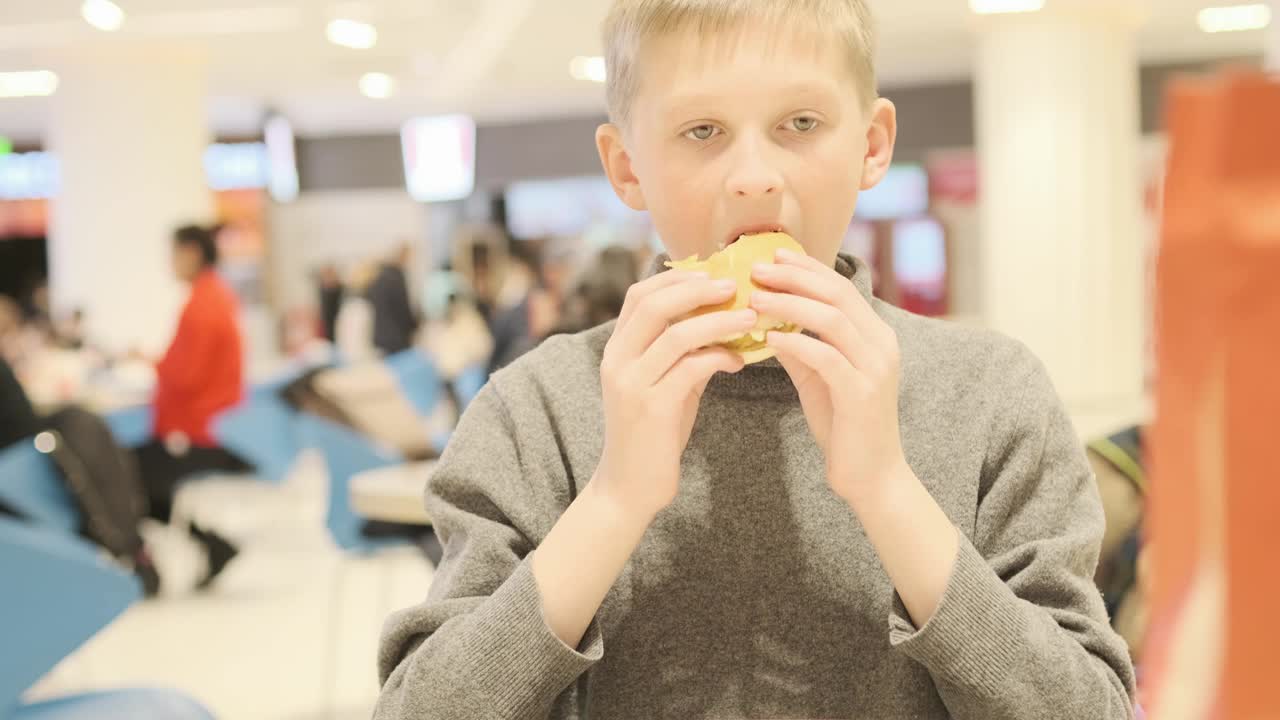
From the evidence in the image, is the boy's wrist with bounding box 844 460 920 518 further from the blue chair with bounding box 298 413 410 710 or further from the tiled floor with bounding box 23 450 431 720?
the blue chair with bounding box 298 413 410 710

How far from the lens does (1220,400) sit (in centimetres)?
36

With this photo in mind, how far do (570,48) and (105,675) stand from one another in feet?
25.9

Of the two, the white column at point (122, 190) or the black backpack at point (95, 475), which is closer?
the black backpack at point (95, 475)

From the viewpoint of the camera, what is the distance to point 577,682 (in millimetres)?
1123

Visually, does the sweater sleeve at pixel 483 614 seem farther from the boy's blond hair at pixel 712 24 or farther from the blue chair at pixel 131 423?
the blue chair at pixel 131 423

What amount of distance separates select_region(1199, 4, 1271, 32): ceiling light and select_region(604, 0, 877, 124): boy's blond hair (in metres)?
10.9

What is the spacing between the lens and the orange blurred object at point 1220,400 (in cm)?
35

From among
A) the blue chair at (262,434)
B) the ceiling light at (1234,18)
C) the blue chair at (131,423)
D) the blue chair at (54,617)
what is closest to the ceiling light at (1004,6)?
the ceiling light at (1234,18)

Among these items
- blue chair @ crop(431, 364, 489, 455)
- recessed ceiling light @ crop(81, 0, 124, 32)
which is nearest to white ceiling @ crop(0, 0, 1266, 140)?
recessed ceiling light @ crop(81, 0, 124, 32)

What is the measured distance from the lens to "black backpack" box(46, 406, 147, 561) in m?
4.27

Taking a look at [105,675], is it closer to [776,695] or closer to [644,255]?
[644,255]

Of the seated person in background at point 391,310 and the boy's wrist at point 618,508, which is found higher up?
the boy's wrist at point 618,508

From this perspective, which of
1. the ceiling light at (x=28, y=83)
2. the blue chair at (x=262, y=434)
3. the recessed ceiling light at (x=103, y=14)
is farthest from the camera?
the ceiling light at (x=28, y=83)

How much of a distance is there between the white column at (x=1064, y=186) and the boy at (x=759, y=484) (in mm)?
9446
